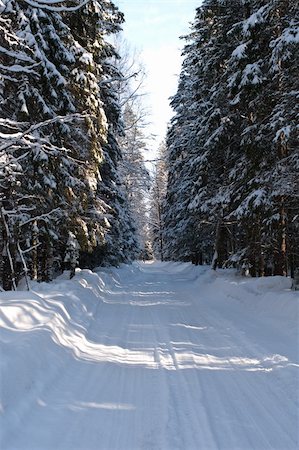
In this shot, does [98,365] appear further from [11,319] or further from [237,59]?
[237,59]

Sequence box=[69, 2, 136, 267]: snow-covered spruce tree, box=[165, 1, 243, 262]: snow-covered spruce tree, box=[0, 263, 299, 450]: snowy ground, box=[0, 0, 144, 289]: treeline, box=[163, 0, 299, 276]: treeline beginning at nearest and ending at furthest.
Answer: box=[0, 263, 299, 450]: snowy ground, box=[0, 0, 144, 289]: treeline, box=[163, 0, 299, 276]: treeline, box=[69, 2, 136, 267]: snow-covered spruce tree, box=[165, 1, 243, 262]: snow-covered spruce tree

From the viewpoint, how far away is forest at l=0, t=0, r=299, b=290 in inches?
380

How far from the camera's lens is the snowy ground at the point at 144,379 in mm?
4148

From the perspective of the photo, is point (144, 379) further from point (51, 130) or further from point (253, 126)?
point (253, 126)

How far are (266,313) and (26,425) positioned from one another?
7677 mm

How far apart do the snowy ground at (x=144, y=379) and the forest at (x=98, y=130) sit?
2.46 metres

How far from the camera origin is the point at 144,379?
230 inches

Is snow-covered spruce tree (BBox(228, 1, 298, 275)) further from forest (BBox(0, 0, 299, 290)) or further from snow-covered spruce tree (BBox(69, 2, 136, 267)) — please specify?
snow-covered spruce tree (BBox(69, 2, 136, 267))

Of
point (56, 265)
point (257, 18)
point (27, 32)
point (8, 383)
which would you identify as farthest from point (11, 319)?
point (56, 265)

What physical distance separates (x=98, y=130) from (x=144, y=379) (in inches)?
388

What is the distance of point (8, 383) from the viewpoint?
4.75 meters

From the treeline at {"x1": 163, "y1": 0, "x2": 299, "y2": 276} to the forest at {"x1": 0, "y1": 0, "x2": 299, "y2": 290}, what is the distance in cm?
5

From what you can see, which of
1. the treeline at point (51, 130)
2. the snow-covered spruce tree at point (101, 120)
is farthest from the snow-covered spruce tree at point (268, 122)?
the treeline at point (51, 130)

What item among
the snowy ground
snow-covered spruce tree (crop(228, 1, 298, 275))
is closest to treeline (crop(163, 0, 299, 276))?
snow-covered spruce tree (crop(228, 1, 298, 275))
